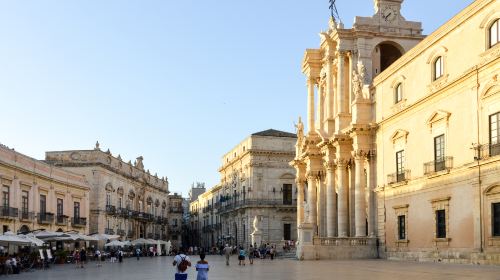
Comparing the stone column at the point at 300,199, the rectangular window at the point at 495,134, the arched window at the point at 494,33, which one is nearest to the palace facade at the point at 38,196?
A: the stone column at the point at 300,199

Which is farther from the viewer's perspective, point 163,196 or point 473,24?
point 163,196

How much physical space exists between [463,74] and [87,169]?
1670 inches

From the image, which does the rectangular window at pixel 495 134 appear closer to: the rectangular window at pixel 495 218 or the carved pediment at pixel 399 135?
the rectangular window at pixel 495 218

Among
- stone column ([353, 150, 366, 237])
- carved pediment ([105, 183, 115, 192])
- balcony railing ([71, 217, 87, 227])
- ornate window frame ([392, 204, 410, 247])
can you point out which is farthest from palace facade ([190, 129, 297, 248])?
ornate window frame ([392, 204, 410, 247])

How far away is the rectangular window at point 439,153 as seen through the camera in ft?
92.7

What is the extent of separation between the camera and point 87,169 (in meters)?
61.7

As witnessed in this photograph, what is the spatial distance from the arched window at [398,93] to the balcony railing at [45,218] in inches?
1006

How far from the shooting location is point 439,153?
94.0ft

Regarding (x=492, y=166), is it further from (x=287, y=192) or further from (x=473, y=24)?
(x=287, y=192)

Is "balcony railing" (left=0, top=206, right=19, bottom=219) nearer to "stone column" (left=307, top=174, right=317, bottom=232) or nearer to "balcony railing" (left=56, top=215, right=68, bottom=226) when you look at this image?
"balcony railing" (left=56, top=215, right=68, bottom=226)

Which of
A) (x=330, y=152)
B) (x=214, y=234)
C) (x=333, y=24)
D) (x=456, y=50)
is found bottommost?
(x=214, y=234)

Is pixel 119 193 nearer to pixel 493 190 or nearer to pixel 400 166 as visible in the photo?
pixel 400 166

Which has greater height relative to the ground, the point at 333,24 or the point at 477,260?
the point at 333,24

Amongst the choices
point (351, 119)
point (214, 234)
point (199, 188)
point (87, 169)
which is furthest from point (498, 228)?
point (199, 188)
